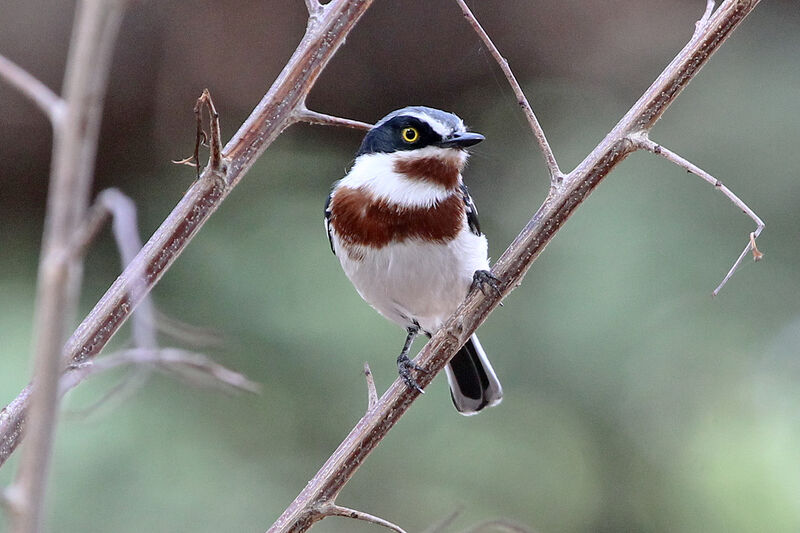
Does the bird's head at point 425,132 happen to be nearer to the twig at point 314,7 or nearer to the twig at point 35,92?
the twig at point 314,7

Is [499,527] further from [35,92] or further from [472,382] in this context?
[472,382]

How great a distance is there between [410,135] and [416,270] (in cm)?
50

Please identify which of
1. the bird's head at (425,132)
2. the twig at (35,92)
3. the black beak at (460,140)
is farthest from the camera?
the bird's head at (425,132)

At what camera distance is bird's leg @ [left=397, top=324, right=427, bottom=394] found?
196 centimetres

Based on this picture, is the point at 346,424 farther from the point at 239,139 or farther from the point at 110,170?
the point at 239,139

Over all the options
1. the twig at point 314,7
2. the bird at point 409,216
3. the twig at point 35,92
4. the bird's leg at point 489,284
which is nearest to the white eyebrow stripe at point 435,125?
the bird at point 409,216

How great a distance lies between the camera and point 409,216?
3.20m

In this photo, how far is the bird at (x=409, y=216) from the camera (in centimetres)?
315

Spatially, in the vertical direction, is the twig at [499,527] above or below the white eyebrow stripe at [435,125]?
below

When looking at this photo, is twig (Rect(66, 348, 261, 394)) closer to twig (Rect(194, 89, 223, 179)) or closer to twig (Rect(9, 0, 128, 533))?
twig (Rect(9, 0, 128, 533))

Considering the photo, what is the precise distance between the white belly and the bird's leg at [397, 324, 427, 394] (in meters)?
0.23

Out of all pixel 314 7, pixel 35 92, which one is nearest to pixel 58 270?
pixel 35 92

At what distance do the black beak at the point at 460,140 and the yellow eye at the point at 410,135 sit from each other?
0.12 meters

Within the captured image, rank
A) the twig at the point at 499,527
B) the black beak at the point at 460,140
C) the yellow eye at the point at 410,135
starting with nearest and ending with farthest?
1. the twig at the point at 499,527
2. the black beak at the point at 460,140
3. the yellow eye at the point at 410,135
